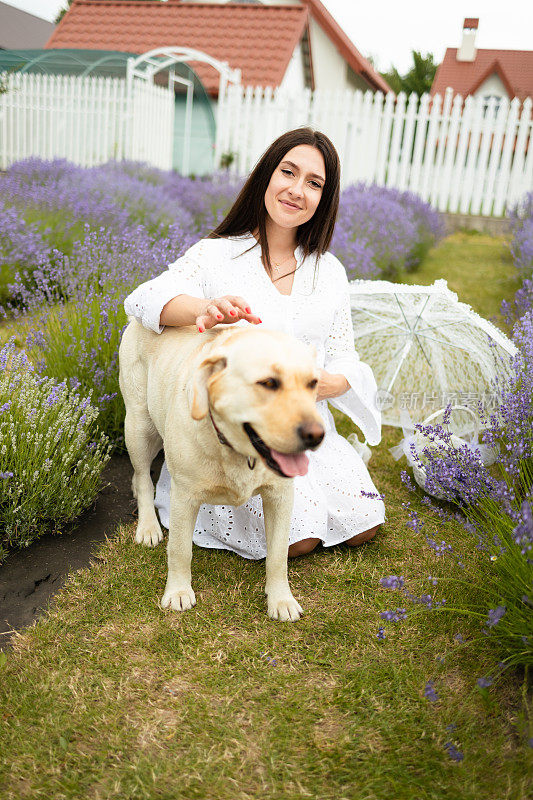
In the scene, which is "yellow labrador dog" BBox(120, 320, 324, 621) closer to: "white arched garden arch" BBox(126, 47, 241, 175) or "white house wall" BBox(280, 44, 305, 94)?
"white arched garden arch" BBox(126, 47, 241, 175)

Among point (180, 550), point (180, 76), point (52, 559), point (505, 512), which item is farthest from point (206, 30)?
point (505, 512)

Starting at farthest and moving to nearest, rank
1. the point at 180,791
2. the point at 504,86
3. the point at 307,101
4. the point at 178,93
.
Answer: the point at 504,86 < the point at 178,93 < the point at 307,101 < the point at 180,791

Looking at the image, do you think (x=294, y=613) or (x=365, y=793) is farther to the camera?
(x=294, y=613)

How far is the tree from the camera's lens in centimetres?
3362

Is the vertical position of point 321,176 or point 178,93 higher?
point 178,93

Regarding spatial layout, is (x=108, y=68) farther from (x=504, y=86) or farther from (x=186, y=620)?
(x=504, y=86)

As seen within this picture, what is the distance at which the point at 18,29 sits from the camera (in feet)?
37.6

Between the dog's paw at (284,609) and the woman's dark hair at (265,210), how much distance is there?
1475 millimetres

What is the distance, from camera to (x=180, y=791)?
178cm

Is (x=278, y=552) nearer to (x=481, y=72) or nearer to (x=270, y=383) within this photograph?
(x=270, y=383)

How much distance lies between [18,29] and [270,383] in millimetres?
12411

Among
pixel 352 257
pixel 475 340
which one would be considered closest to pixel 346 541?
pixel 475 340

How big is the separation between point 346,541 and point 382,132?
1107 centimetres

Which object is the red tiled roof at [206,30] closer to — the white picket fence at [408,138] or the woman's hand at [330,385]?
the white picket fence at [408,138]
